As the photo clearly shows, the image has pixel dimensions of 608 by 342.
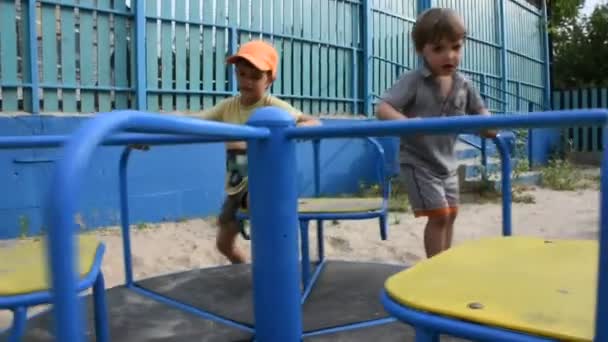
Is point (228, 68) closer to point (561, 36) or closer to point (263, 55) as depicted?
point (263, 55)

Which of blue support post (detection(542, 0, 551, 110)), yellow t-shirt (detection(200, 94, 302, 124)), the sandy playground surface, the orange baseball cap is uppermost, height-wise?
blue support post (detection(542, 0, 551, 110))

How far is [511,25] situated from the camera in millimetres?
10539

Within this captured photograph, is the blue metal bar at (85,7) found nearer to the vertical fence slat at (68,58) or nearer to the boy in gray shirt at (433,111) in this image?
the vertical fence slat at (68,58)

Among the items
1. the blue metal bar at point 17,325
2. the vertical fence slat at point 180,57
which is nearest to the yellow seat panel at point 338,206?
the blue metal bar at point 17,325

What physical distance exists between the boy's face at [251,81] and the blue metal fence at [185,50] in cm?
177

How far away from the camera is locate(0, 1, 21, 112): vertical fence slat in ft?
12.2

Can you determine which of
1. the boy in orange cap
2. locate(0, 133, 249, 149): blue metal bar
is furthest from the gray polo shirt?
locate(0, 133, 249, 149): blue metal bar

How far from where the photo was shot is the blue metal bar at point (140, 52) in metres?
4.34

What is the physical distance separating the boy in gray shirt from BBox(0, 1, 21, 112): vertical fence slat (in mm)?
2452

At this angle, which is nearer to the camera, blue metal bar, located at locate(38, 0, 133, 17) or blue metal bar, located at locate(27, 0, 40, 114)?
blue metal bar, located at locate(27, 0, 40, 114)

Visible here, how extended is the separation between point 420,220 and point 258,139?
141 inches

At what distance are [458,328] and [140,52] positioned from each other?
386cm

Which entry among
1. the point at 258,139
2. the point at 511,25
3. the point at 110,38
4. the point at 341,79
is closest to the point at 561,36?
the point at 511,25

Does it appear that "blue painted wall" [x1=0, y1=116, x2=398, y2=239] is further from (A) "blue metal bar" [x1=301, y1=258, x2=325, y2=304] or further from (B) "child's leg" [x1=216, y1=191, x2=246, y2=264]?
(A) "blue metal bar" [x1=301, y1=258, x2=325, y2=304]
